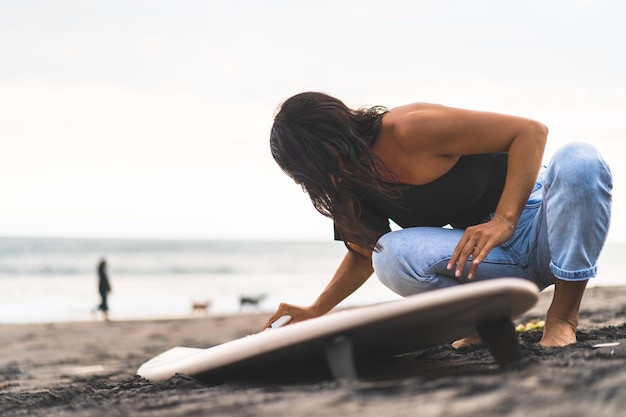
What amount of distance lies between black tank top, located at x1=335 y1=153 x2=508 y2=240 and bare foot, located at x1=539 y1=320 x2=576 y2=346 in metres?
0.44

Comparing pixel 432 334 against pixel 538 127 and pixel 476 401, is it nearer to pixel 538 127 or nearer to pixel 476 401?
pixel 476 401

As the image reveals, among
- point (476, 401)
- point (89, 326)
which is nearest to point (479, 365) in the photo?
point (476, 401)

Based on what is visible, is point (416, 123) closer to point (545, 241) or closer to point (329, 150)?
point (329, 150)

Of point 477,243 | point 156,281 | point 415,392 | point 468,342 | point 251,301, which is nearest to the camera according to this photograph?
point 415,392

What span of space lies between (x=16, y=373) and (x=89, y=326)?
4.93m

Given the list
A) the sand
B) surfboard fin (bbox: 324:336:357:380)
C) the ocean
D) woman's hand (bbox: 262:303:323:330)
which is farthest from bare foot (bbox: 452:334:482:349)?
the ocean

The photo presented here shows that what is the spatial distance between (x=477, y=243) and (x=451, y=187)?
0.30m

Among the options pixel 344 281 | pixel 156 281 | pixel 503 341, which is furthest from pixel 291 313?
pixel 156 281

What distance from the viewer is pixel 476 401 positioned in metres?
1.08

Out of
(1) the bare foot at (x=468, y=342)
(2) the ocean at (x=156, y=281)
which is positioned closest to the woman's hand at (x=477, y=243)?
(1) the bare foot at (x=468, y=342)

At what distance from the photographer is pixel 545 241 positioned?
206 cm

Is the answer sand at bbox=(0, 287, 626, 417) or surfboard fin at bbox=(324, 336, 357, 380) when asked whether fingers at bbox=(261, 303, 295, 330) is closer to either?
sand at bbox=(0, 287, 626, 417)

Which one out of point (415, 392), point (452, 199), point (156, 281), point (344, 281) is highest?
point (452, 199)

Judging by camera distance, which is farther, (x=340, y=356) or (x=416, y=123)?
(x=416, y=123)
